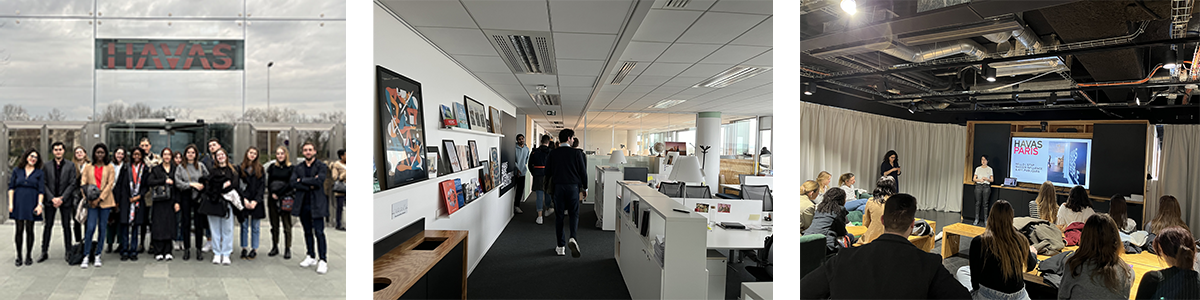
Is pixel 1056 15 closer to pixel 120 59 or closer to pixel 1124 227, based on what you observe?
pixel 1124 227

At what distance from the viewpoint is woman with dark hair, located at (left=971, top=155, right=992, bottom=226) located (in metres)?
1.11

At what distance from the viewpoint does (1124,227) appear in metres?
1.06

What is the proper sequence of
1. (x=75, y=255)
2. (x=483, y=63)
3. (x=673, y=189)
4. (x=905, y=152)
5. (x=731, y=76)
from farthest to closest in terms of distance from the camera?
(x=673, y=189) < (x=731, y=76) < (x=483, y=63) < (x=75, y=255) < (x=905, y=152)

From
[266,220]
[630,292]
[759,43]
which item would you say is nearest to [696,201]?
[630,292]

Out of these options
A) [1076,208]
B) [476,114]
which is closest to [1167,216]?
[1076,208]

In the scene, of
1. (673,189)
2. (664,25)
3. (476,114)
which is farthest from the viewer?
(673,189)

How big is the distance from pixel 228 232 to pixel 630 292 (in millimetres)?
2950

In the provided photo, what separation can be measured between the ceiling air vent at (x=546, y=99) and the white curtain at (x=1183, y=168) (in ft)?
17.0

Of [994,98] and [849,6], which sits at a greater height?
[849,6]

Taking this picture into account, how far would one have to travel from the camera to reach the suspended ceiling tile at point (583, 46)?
2.46 meters

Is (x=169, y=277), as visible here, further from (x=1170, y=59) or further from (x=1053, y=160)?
(x=1170, y=59)

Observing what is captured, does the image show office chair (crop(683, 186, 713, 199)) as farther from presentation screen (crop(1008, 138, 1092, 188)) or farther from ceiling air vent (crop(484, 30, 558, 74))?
presentation screen (crop(1008, 138, 1092, 188))

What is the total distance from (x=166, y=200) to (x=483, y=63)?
2.32 m

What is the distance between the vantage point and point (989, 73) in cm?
111
